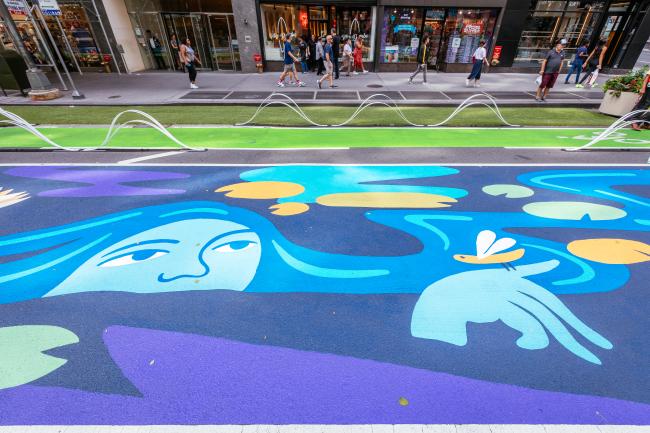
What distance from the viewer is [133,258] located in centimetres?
420

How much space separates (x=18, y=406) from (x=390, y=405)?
122 inches

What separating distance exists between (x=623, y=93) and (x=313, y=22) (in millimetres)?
15694

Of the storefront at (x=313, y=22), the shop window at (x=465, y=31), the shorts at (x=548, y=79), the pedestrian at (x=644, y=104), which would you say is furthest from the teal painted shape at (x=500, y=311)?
the shop window at (x=465, y=31)

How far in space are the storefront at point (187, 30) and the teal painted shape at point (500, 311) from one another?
20749 millimetres

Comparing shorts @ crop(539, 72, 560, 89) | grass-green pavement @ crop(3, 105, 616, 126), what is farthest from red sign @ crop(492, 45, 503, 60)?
grass-green pavement @ crop(3, 105, 616, 126)

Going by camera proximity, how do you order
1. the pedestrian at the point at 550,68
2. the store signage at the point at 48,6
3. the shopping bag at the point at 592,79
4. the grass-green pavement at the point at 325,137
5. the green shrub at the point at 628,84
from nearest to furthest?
the grass-green pavement at the point at 325,137 → the green shrub at the point at 628,84 → the store signage at the point at 48,6 → the pedestrian at the point at 550,68 → the shopping bag at the point at 592,79

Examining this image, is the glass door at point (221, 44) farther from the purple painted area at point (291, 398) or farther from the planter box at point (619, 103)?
the purple painted area at point (291, 398)

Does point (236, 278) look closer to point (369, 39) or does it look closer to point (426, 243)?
point (426, 243)

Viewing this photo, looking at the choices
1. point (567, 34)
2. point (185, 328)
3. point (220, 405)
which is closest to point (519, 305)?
point (220, 405)

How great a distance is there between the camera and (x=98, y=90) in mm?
14906

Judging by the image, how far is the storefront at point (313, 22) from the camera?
1802 cm

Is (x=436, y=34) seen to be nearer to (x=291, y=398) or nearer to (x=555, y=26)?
(x=555, y=26)

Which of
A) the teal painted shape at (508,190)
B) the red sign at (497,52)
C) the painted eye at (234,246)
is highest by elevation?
the red sign at (497,52)

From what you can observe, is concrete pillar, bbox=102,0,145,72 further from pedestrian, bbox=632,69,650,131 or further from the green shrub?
pedestrian, bbox=632,69,650,131
